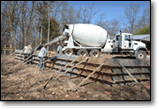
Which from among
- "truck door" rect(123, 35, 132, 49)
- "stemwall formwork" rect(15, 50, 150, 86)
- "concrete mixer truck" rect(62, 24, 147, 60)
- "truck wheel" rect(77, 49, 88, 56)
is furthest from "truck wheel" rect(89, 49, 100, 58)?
"stemwall formwork" rect(15, 50, 150, 86)

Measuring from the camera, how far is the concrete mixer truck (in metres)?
9.05

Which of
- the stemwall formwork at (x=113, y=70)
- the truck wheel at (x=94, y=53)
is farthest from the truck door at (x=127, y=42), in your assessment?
the stemwall formwork at (x=113, y=70)

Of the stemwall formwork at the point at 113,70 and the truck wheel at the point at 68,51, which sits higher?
the truck wheel at the point at 68,51

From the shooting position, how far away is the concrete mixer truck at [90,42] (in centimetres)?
905

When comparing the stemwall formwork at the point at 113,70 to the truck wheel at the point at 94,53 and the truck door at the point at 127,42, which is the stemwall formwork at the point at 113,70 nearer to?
the truck wheel at the point at 94,53

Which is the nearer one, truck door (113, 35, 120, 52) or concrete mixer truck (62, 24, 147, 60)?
concrete mixer truck (62, 24, 147, 60)

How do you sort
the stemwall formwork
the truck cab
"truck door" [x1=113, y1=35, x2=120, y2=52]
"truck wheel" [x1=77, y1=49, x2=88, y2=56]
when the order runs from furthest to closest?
"truck door" [x1=113, y1=35, x2=120, y2=52] < the truck cab < "truck wheel" [x1=77, y1=49, x2=88, y2=56] < the stemwall formwork

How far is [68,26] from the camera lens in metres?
9.38

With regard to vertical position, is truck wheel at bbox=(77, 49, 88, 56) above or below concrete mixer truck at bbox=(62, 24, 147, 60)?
below

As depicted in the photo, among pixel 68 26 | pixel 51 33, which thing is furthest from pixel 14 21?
pixel 68 26

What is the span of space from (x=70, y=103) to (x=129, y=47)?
7770mm

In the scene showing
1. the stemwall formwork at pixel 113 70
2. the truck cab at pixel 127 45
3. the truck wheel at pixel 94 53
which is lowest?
the stemwall formwork at pixel 113 70

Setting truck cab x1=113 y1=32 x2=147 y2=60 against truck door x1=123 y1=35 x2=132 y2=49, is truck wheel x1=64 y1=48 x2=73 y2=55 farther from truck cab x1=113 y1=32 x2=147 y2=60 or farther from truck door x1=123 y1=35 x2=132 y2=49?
truck door x1=123 y1=35 x2=132 y2=49

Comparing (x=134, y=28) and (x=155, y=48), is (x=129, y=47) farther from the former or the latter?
(x=134, y=28)
